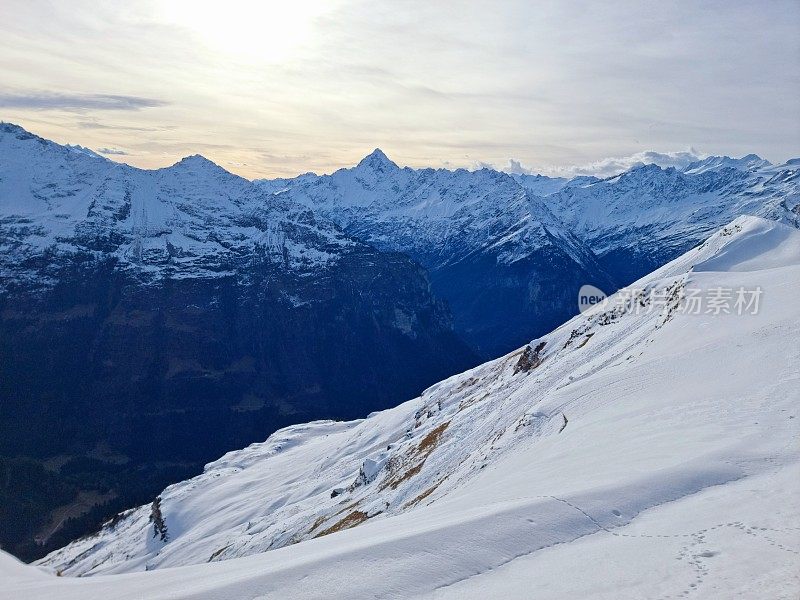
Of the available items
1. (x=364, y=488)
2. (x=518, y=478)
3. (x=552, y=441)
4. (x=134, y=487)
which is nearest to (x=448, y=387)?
(x=364, y=488)

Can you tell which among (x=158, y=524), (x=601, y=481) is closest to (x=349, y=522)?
(x=601, y=481)

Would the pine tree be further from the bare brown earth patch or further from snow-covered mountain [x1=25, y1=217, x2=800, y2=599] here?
the bare brown earth patch

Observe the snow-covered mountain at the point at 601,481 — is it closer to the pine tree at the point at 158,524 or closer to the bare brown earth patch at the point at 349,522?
the bare brown earth patch at the point at 349,522

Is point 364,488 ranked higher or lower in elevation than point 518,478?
lower

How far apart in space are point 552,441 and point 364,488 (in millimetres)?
34418

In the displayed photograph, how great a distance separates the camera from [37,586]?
2142 cm

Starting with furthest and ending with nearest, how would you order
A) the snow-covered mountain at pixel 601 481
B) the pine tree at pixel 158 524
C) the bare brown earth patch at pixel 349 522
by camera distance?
the pine tree at pixel 158 524
the bare brown earth patch at pixel 349 522
the snow-covered mountain at pixel 601 481

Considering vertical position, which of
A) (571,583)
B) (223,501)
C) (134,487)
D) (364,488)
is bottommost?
(134,487)

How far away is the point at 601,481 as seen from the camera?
21.5m

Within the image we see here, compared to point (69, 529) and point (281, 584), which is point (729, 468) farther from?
point (69, 529)

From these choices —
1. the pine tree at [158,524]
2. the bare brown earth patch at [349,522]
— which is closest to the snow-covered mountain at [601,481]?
the bare brown earth patch at [349,522]

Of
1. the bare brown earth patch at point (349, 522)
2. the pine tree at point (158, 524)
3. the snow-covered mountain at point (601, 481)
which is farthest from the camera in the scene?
the pine tree at point (158, 524)

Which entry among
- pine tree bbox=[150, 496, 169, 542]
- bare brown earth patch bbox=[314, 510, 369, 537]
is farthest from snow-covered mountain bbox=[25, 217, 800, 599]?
pine tree bbox=[150, 496, 169, 542]

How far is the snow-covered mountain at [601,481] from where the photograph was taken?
15.3 m
